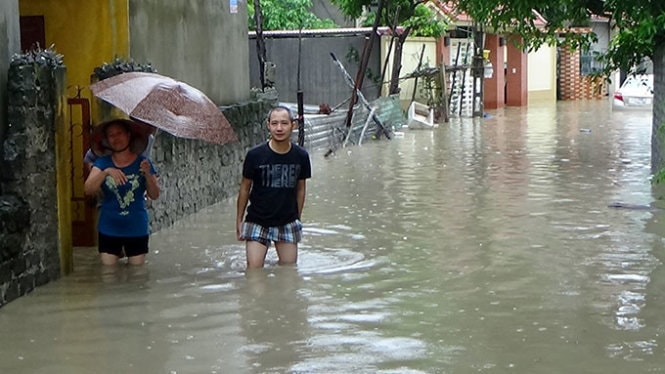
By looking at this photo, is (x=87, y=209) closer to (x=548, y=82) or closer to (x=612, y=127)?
(x=612, y=127)

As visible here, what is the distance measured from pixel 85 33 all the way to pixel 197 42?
2601mm

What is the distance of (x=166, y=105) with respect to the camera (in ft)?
26.4

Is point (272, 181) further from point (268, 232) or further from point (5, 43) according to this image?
point (5, 43)

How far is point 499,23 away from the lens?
17.6m

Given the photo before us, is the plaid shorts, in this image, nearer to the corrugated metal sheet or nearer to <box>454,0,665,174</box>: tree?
<box>454,0,665,174</box>: tree

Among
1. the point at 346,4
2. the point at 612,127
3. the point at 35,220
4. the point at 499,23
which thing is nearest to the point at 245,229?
the point at 35,220

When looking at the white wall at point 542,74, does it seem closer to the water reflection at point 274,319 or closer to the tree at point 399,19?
the tree at point 399,19

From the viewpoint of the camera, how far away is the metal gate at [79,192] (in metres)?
10.0

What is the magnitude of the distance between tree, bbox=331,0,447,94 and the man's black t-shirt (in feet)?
53.7

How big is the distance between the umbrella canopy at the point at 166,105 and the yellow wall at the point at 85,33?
206cm

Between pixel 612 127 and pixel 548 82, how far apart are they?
730 inches

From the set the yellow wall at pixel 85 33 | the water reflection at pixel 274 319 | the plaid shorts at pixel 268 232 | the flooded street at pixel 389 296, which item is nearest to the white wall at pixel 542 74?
the flooded street at pixel 389 296

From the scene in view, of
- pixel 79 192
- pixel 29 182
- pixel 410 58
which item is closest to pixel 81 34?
pixel 79 192

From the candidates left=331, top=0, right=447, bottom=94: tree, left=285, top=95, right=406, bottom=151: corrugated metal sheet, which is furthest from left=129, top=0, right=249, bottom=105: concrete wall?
left=331, top=0, right=447, bottom=94: tree
